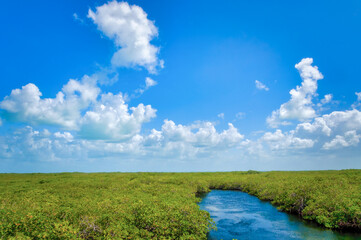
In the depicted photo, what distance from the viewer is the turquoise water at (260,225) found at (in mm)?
20547

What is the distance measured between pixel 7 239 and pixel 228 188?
1917 inches

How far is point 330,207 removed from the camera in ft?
73.9

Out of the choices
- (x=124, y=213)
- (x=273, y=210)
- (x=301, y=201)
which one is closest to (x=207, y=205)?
(x=273, y=210)

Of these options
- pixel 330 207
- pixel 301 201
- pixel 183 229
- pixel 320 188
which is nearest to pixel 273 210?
pixel 301 201

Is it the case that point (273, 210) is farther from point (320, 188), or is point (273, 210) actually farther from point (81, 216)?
point (81, 216)

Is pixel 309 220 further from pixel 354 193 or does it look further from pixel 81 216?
pixel 81 216

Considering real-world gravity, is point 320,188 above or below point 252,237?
above

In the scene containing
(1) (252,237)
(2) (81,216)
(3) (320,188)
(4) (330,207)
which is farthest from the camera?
(3) (320,188)

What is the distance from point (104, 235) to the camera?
13.2 m

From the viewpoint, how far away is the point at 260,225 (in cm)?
2423

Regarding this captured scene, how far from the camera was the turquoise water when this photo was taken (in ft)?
67.4

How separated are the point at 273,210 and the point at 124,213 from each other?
76.1ft

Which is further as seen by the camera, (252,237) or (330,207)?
(330,207)

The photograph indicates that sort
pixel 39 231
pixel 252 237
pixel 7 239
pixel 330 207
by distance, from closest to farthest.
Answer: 1. pixel 7 239
2. pixel 39 231
3. pixel 252 237
4. pixel 330 207
